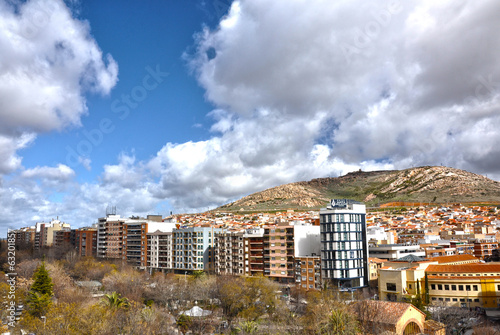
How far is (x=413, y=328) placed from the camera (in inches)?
1560

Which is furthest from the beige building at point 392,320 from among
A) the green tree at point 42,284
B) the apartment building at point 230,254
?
the apartment building at point 230,254

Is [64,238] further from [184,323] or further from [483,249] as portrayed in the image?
[483,249]

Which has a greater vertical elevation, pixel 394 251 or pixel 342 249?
pixel 342 249

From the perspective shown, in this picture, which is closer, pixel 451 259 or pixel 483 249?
pixel 451 259

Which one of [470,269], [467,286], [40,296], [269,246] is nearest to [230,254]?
[269,246]

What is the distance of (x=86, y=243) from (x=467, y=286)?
116 m

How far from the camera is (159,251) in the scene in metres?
111

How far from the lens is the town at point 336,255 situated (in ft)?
202

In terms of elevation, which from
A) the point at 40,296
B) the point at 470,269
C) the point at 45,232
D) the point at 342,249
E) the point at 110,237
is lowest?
the point at 40,296

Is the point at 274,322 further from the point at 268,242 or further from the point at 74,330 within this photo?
the point at 268,242

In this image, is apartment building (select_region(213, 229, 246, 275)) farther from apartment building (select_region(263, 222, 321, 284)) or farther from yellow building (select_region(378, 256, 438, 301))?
yellow building (select_region(378, 256, 438, 301))

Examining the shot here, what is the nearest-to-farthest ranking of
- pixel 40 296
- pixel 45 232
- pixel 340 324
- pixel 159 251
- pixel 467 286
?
pixel 340 324 → pixel 40 296 → pixel 467 286 → pixel 159 251 → pixel 45 232

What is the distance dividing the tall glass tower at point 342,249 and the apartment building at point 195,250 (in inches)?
1375

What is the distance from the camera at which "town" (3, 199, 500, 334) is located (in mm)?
61562
